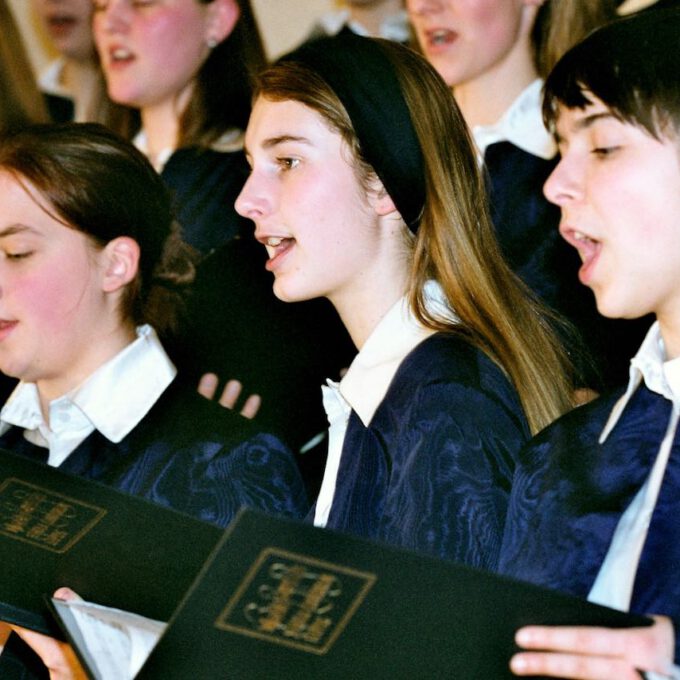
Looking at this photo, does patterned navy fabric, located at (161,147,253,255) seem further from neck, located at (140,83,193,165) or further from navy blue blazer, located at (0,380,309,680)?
Answer: navy blue blazer, located at (0,380,309,680)

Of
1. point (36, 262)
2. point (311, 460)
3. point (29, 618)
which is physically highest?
point (36, 262)

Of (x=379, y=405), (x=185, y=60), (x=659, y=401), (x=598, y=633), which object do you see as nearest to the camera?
(x=598, y=633)

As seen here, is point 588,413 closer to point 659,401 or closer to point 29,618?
point 659,401

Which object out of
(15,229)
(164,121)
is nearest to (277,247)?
(15,229)

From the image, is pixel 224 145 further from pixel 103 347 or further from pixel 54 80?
pixel 54 80

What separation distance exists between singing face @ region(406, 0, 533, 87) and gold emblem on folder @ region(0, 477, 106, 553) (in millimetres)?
1256

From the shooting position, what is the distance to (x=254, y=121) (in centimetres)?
214

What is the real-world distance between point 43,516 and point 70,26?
2.13 m

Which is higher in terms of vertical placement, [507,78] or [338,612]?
[507,78]

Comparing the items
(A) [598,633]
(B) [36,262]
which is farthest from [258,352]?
(A) [598,633]

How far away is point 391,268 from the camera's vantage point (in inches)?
80.5

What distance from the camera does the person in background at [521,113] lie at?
7.66 feet

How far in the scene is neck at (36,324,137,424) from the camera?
7.66 ft

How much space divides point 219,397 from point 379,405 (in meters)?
0.70
